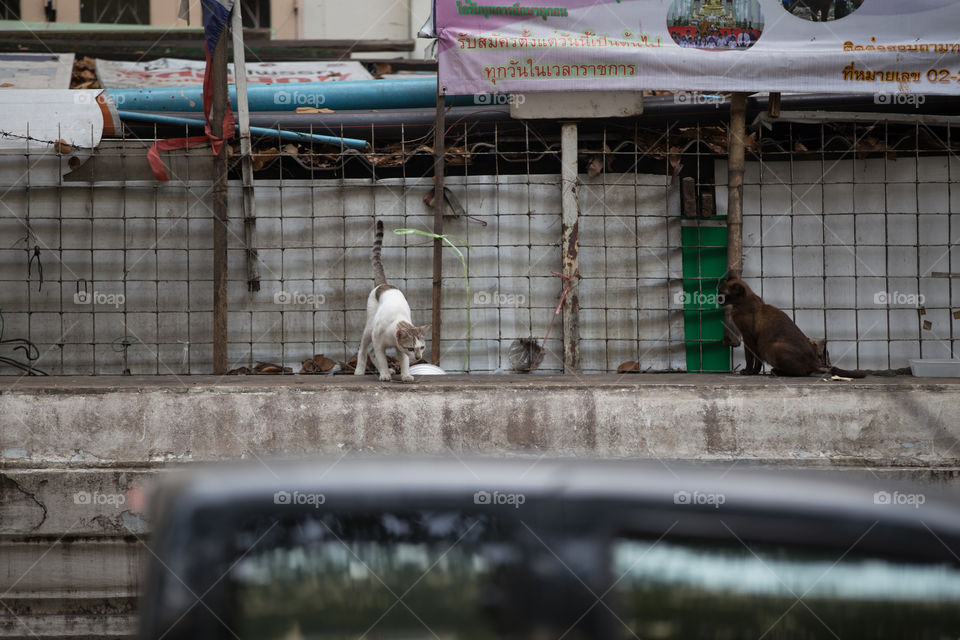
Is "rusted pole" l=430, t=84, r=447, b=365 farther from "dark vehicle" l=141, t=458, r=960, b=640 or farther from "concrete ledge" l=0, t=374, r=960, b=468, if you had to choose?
"dark vehicle" l=141, t=458, r=960, b=640

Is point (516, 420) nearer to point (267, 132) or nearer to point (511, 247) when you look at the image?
point (511, 247)

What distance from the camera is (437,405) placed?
17.9ft

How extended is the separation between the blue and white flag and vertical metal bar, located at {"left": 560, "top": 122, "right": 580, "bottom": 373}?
3.27 metres

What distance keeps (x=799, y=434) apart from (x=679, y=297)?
8.58 feet

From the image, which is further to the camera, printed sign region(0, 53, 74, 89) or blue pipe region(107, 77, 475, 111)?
printed sign region(0, 53, 74, 89)

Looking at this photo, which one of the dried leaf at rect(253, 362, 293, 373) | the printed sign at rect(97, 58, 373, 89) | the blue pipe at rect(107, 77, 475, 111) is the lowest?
the dried leaf at rect(253, 362, 293, 373)

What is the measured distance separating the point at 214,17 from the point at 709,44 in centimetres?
442

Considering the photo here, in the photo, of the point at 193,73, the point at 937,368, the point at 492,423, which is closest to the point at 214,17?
the point at 193,73

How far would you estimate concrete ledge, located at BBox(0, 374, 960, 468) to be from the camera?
5316 millimetres

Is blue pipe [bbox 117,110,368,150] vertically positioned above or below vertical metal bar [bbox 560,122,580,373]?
above

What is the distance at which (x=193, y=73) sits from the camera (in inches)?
357

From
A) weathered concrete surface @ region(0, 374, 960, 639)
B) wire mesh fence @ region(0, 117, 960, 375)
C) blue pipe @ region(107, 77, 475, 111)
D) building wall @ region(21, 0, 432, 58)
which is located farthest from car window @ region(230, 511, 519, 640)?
building wall @ region(21, 0, 432, 58)

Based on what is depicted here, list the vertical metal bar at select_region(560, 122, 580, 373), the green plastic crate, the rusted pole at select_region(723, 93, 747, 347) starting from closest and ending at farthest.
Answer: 1. the rusted pole at select_region(723, 93, 747, 347)
2. the vertical metal bar at select_region(560, 122, 580, 373)
3. the green plastic crate

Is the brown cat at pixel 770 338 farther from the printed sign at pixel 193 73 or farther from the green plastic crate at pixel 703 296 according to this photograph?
the printed sign at pixel 193 73
